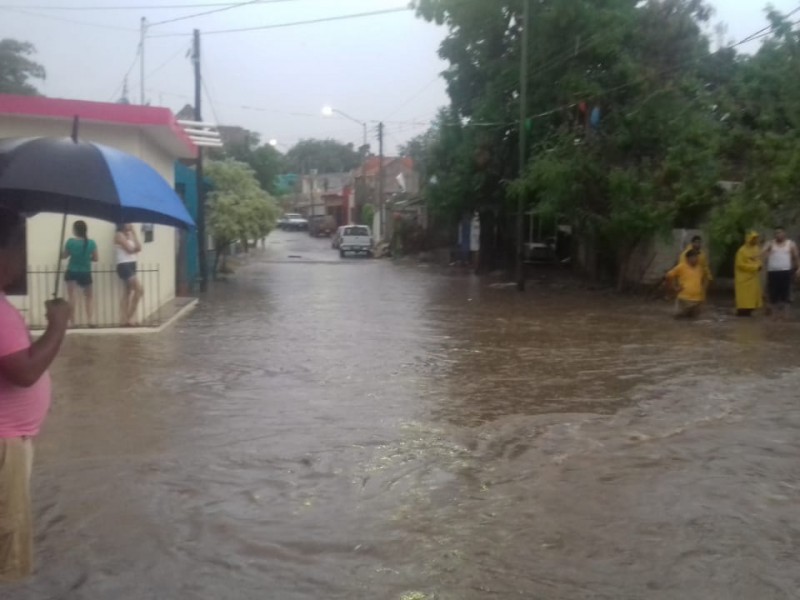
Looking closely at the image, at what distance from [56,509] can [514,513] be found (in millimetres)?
2887

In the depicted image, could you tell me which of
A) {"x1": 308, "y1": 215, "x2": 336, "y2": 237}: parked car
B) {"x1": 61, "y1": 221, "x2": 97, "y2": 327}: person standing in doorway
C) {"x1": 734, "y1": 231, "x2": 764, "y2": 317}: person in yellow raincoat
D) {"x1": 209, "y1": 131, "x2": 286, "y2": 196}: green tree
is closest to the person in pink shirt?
{"x1": 61, "y1": 221, "x2": 97, "y2": 327}: person standing in doorway

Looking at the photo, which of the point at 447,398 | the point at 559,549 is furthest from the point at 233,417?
the point at 559,549

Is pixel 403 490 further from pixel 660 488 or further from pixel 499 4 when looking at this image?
pixel 499 4

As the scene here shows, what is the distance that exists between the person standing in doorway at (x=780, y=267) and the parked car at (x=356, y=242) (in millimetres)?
33991

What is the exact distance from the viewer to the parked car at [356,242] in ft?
167

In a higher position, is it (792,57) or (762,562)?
(792,57)

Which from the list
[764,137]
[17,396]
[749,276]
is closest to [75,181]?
[17,396]

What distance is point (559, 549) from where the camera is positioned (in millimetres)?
5758

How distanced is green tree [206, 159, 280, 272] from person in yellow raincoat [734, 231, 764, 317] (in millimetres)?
15368

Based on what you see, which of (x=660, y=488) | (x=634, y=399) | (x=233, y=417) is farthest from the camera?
(x=634, y=399)

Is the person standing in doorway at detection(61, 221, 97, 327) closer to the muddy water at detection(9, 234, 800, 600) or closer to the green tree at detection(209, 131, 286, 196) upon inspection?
the muddy water at detection(9, 234, 800, 600)

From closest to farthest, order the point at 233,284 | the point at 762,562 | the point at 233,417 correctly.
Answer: the point at 762,562
the point at 233,417
the point at 233,284

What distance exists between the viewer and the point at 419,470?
24.5 feet

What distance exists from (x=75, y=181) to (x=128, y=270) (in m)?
11.0
